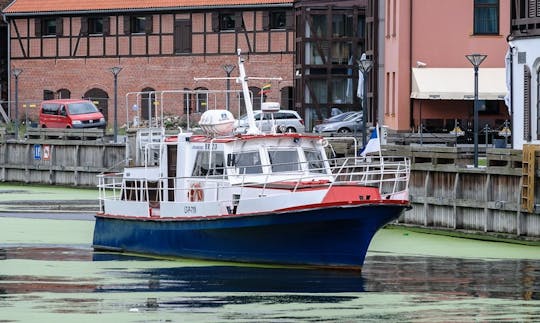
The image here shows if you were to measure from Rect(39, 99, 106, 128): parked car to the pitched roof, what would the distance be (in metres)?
13.8

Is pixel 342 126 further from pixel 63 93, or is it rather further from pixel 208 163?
pixel 208 163

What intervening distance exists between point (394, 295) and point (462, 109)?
3939cm

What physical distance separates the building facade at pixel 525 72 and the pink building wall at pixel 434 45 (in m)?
15.7

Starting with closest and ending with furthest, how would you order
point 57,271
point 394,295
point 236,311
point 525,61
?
point 236,311 < point 394,295 < point 57,271 < point 525,61

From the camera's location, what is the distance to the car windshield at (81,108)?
7712 cm

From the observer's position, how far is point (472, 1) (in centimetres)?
6431

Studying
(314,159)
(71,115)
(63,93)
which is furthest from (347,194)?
(63,93)

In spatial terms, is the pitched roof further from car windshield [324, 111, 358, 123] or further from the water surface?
the water surface

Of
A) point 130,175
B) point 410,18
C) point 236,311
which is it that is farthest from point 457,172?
point 410,18

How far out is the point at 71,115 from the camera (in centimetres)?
7681

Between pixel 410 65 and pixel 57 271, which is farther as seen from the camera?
pixel 410 65

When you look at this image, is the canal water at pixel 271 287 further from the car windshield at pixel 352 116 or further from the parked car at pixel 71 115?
the parked car at pixel 71 115

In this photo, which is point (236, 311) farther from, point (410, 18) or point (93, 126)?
point (93, 126)

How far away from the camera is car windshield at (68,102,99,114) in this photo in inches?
3036
